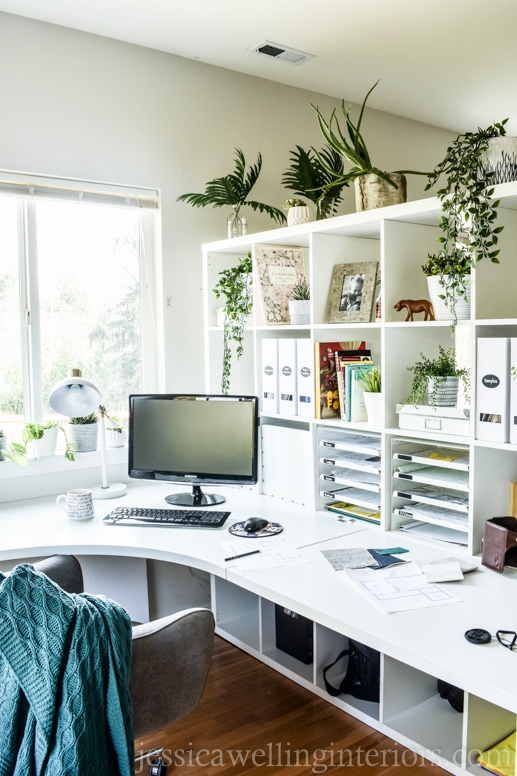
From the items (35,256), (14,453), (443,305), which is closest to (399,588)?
(443,305)

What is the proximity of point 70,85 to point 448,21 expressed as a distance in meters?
1.62

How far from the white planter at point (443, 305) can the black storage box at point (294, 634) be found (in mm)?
1267

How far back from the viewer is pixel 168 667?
1710mm

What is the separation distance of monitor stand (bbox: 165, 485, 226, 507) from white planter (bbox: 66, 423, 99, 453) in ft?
1.52

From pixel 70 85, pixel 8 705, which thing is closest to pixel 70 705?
pixel 8 705

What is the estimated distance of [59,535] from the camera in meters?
2.41

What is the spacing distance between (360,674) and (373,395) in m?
1.02

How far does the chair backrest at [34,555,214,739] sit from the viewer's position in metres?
1.67

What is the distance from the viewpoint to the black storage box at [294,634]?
265 centimetres

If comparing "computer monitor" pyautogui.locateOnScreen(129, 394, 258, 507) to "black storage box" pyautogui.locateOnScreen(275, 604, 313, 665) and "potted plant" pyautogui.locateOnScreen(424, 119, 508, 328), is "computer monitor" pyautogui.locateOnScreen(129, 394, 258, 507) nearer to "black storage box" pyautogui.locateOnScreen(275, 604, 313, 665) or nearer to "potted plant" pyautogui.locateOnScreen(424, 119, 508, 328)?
"black storage box" pyautogui.locateOnScreen(275, 604, 313, 665)

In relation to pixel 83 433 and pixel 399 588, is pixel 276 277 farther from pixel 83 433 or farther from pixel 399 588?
pixel 399 588

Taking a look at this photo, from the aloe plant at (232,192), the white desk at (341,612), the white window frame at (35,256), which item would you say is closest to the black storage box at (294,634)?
the white desk at (341,612)

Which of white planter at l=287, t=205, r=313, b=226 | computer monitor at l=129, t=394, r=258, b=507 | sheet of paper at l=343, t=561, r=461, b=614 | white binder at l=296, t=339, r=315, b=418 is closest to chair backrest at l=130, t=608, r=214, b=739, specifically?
sheet of paper at l=343, t=561, r=461, b=614

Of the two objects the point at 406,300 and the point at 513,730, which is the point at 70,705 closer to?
the point at 513,730
